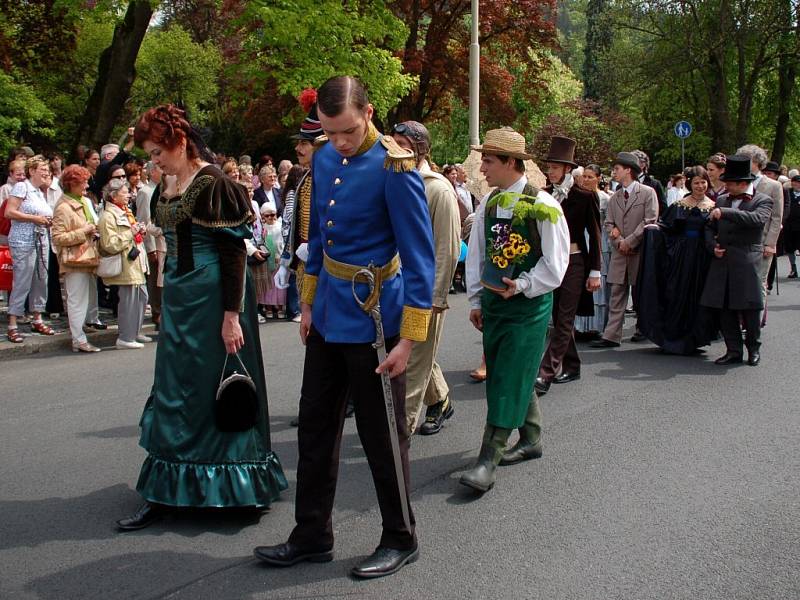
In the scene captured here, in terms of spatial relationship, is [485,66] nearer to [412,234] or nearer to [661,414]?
[661,414]

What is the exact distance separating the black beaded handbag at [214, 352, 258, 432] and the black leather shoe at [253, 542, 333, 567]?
653mm

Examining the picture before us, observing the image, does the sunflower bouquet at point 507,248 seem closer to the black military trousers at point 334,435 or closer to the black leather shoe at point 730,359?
the black military trousers at point 334,435

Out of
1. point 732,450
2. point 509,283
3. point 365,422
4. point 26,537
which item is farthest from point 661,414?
point 26,537

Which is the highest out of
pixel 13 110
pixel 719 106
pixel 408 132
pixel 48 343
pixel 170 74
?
pixel 170 74

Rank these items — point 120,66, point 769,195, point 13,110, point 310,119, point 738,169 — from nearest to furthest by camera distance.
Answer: point 310,119
point 738,169
point 769,195
point 120,66
point 13,110

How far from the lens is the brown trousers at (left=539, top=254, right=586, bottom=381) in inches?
283

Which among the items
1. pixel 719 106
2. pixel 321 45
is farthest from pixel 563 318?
pixel 719 106

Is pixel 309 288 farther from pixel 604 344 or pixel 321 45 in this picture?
pixel 321 45

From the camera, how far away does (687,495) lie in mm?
4906

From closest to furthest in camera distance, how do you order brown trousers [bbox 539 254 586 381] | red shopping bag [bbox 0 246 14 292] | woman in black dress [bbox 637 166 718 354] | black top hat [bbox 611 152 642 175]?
brown trousers [bbox 539 254 586 381] → woman in black dress [bbox 637 166 718 354] → black top hat [bbox 611 152 642 175] → red shopping bag [bbox 0 246 14 292]

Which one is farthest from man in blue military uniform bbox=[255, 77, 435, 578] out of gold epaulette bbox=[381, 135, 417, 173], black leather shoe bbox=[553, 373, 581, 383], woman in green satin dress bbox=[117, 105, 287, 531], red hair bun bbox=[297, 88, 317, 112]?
black leather shoe bbox=[553, 373, 581, 383]

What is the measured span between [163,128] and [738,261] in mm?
6129

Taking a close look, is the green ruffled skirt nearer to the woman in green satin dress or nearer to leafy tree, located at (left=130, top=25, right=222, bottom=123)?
the woman in green satin dress

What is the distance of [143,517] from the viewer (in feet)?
14.5
